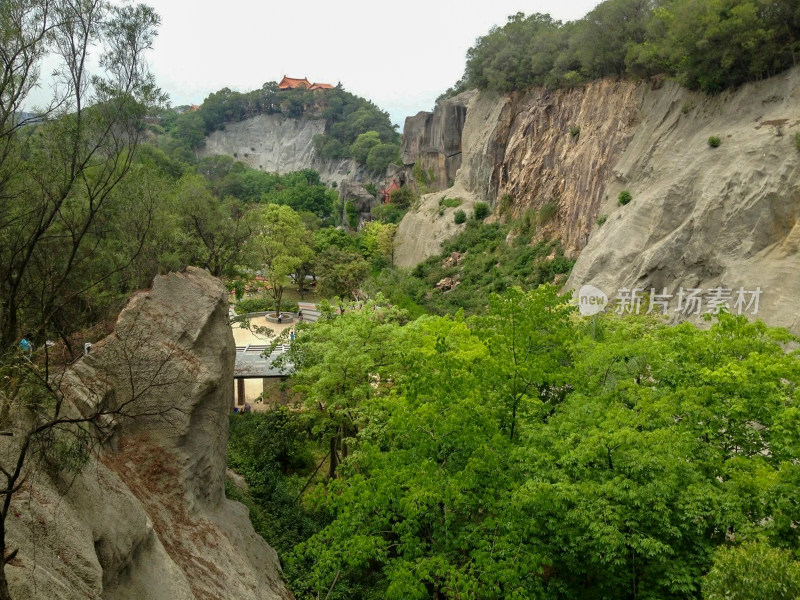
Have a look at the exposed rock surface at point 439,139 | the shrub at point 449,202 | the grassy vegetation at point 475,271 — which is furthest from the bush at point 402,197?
the grassy vegetation at point 475,271

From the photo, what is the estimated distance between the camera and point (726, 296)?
69.1 feet

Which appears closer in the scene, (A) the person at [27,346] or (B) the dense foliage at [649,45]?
(A) the person at [27,346]

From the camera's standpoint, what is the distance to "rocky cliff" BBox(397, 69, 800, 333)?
21328 mm

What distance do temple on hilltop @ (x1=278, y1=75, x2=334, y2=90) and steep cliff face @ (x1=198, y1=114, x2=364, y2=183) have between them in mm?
6449

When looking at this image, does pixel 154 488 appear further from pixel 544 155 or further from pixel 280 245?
pixel 544 155

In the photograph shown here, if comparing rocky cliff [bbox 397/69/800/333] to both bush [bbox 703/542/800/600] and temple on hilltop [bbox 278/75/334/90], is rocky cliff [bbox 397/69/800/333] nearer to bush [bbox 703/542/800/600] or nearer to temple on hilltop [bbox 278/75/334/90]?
bush [bbox 703/542/800/600]

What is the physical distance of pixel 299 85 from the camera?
106000 millimetres

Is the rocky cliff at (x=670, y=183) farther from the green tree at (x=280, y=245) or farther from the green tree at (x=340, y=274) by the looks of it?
the green tree at (x=280, y=245)

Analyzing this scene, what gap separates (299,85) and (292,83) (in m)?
2.69

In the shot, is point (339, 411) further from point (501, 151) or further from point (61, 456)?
point (501, 151)

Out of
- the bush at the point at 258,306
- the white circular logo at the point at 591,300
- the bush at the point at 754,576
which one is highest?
the white circular logo at the point at 591,300

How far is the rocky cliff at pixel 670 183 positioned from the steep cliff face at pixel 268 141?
65.4 m

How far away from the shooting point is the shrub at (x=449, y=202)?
4591cm

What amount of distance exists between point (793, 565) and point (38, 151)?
12936 millimetres
